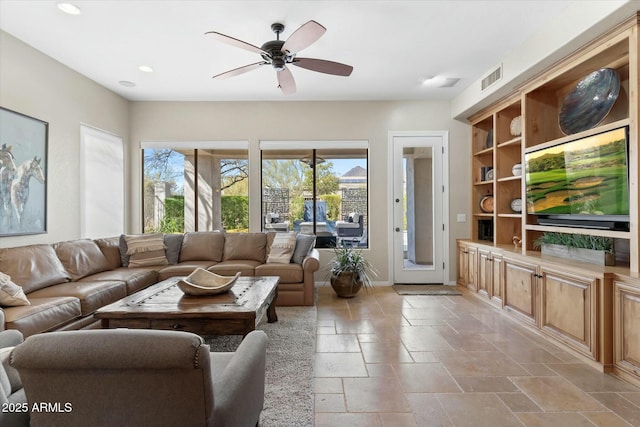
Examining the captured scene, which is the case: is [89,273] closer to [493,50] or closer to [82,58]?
[82,58]

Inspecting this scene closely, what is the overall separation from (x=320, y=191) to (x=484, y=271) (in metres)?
2.70

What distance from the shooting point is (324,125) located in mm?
5551

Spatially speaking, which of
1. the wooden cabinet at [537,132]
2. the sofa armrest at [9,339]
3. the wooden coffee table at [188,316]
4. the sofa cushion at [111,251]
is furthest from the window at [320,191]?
the sofa armrest at [9,339]

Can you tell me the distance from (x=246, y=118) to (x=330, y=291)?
121 inches

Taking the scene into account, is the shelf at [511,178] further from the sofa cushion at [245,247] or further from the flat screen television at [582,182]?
the sofa cushion at [245,247]

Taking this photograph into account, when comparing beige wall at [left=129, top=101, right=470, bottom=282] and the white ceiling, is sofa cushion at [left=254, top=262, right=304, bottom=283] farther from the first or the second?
the white ceiling

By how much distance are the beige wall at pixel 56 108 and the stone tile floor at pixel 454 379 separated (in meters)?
3.31

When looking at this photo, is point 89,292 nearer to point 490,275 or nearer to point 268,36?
point 268,36

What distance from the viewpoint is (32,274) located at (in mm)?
3152

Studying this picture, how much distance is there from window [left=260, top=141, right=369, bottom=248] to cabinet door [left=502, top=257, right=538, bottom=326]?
7.44 ft

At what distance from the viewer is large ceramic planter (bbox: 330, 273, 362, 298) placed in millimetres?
4652

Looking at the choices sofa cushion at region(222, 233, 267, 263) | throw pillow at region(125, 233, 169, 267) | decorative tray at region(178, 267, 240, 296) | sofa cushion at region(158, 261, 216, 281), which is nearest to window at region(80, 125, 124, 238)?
throw pillow at region(125, 233, 169, 267)

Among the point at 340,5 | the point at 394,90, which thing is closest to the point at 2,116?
the point at 340,5

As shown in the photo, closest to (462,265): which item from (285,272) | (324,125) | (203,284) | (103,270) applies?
(285,272)
